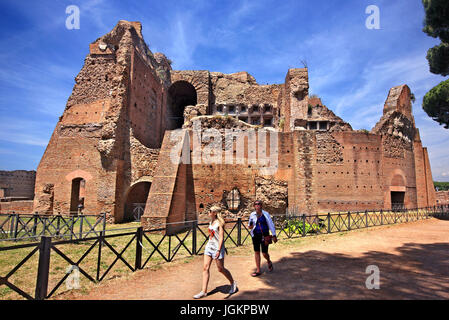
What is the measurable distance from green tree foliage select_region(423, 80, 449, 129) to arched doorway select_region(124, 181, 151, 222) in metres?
19.4

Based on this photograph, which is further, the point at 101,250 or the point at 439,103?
the point at 439,103

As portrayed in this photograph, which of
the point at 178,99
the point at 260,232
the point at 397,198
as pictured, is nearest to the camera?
the point at 260,232

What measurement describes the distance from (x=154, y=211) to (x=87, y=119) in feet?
33.0

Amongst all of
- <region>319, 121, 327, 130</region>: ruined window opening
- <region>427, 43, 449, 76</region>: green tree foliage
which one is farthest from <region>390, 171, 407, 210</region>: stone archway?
<region>427, 43, 449, 76</region>: green tree foliage

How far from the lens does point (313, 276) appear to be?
5.14m

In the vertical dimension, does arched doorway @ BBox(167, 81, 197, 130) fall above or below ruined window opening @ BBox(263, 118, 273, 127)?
above

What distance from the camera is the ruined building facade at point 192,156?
40.4 feet

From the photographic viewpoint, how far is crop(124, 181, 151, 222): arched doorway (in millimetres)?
14984

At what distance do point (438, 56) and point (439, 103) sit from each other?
4.64m

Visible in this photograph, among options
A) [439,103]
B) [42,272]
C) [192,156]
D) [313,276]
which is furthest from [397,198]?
[42,272]

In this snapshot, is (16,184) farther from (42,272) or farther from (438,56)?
(438,56)

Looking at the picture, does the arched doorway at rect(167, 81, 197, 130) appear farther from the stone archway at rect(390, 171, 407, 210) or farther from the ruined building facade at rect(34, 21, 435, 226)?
the stone archway at rect(390, 171, 407, 210)
